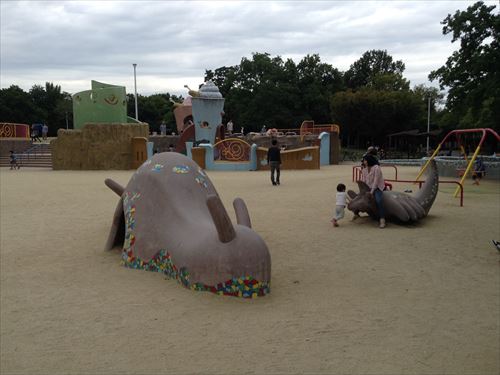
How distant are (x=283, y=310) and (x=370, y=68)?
2242 inches

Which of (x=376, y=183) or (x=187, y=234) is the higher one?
(x=376, y=183)

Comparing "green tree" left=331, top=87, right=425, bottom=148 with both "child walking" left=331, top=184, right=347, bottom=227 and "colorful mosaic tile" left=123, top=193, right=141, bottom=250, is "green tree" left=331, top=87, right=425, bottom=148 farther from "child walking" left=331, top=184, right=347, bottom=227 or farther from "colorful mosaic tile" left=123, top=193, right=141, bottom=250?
"colorful mosaic tile" left=123, top=193, right=141, bottom=250

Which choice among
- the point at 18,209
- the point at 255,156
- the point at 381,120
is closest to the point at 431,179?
the point at 18,209

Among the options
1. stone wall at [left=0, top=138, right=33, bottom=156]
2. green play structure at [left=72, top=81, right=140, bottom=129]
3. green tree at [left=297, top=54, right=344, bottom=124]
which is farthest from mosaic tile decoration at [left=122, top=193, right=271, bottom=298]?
green tree at [left=297, top=54, right=344, bottom=124]

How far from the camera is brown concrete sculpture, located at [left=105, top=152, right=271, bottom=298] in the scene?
4.40 meters

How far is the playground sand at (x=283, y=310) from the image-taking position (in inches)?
130

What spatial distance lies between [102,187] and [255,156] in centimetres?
873

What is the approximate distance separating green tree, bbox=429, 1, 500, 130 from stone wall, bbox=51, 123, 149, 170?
14.5m

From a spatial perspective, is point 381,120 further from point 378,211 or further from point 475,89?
point 378,211

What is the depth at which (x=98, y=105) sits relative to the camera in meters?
22.5

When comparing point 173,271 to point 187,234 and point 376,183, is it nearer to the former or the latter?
point 187,234

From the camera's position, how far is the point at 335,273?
5.37 meters

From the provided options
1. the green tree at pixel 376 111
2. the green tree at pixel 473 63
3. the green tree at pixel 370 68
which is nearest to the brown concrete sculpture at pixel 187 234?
the green tree at pixel 473 63

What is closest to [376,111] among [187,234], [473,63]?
[473,63]
